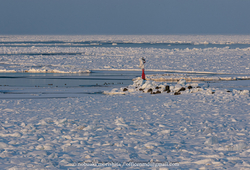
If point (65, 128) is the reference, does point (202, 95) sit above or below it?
above

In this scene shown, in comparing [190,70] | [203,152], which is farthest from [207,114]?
[190,70]

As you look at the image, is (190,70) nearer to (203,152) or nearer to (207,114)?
(207,114)

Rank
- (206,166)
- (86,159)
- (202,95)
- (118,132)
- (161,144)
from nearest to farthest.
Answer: (206,166) → (86,159) → (161,144) → (118,132) → (202,95)

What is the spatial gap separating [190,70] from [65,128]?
2097cm

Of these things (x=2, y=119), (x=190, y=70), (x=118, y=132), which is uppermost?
(x=190, y=70)

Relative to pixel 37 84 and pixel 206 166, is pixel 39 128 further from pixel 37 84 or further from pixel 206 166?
pixel 37 84

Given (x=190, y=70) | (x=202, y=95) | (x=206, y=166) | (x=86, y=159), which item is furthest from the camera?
(x=190, y=70)

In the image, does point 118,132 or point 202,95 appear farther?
point 202,95

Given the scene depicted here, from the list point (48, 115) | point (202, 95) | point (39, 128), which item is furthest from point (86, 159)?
point (202, 95)

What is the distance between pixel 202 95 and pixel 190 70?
14295 millimetres

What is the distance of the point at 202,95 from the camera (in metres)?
14.4

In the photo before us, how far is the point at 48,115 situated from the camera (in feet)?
34.4

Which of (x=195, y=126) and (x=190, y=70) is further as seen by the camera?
(x=190, y=70)

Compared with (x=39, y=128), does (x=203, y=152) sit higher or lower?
lower
